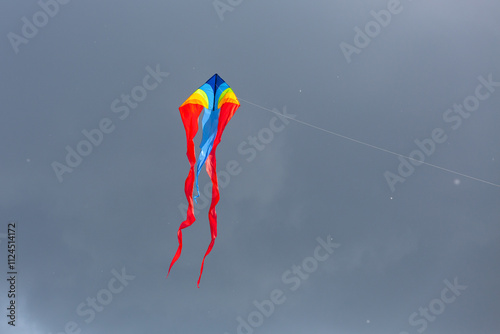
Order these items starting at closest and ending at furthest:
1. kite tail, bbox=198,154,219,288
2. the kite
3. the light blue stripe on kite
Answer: kite tail, bbox=198,154,219,288 → the kite → the light blue stripe on kite

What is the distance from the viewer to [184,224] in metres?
14.9

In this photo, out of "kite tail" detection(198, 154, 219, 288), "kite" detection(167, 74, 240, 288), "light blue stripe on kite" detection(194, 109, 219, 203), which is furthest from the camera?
"light blue stripe on kite" detection(194, 109, 219, 203)

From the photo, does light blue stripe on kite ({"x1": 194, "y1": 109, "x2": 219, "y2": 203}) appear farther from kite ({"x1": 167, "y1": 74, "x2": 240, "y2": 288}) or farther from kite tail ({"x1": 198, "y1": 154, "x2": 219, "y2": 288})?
kite tail ({"x1": 198, "y1": 154, "x2": 219, "y2": 288})

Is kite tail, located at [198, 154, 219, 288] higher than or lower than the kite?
lower

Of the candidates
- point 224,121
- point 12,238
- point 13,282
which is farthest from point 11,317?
point 224,121

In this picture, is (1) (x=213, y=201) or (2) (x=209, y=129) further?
(2) (x=209, y=129)

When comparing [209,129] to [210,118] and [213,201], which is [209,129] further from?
[213,201]

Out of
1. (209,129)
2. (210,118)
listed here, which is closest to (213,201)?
(209,129)

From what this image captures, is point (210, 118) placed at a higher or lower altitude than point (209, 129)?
higher

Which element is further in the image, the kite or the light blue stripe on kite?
the light blue stripe on kite

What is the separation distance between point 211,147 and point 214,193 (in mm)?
2522

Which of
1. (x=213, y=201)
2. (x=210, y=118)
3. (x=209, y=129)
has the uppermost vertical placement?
(x=210, y=118)

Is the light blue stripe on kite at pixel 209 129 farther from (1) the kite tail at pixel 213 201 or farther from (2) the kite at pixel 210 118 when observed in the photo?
(1) the kite tail at pixel 213 201

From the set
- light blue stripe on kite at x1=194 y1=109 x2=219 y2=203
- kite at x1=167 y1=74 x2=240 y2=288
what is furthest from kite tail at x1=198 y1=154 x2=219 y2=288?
light blue stripe on kite at x1=194 y1=109 x2=219 y2=203
